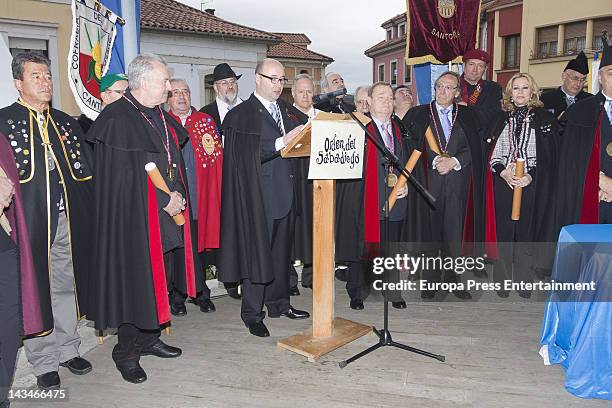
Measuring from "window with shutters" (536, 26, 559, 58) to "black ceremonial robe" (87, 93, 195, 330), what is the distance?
833 inches

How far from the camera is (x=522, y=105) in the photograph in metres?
4.72

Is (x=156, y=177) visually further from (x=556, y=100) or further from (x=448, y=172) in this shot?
(x=556, y=100)

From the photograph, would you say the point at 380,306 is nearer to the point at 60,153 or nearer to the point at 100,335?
the point at 100,335

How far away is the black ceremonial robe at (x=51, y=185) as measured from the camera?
3.15m

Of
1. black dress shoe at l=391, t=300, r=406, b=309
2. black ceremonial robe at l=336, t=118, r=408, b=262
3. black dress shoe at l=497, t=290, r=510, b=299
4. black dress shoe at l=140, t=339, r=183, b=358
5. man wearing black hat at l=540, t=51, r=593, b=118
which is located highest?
man wearing black hat at l=540, t=51, r=593, b=118

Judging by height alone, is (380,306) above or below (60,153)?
below

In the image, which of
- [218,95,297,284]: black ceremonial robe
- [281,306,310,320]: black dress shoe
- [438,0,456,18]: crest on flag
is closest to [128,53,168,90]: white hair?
[218,95,297,284]: black ceremonial robe

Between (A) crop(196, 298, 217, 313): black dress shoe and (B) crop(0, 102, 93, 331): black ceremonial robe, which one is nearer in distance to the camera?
(B) crop(0, 102, 93, 331): black ceremonial robe

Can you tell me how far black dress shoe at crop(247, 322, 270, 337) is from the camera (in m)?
4.20

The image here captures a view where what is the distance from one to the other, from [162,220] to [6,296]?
1.03 metres

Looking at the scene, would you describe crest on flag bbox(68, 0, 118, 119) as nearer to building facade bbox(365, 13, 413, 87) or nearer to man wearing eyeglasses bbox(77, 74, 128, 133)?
man wearing eyeglasses bbox(77, 74, 128, 133)

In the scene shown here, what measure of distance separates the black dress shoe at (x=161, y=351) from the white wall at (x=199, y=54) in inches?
516

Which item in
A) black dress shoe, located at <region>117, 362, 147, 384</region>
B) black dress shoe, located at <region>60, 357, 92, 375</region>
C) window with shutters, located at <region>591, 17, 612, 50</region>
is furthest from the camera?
window with shutters, located at <region>591, 17, 612, 50</region>

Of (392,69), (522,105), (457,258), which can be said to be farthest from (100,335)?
(392,69)
